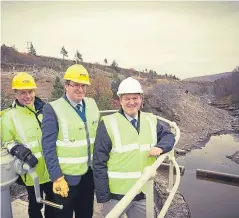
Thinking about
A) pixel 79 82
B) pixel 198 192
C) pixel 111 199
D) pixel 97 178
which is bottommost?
pixel 198 192

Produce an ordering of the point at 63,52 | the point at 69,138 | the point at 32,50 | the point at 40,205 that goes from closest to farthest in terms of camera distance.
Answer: the point at 69,138 → the point at 40,205 → the point at 32,50 → the point at 63,52

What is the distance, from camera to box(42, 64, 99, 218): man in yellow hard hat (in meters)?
2.09

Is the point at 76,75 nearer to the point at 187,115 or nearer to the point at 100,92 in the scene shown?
the point at 100,92

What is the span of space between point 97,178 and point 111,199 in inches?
9.7

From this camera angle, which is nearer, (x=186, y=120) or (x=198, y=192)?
(x=198, y=192)

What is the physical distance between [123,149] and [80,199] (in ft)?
2.87

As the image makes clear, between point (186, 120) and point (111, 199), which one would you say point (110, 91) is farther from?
point (111, 199)

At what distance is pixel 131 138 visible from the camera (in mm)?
2057

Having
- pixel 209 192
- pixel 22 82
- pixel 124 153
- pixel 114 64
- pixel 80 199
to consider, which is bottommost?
pixel 209 192

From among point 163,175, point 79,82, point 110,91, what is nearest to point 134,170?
point 79,82

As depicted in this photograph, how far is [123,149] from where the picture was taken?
2033mm

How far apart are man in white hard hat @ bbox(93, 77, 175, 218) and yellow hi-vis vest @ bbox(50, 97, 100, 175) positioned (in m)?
0.26

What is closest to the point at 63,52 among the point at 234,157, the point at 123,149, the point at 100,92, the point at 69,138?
the point at 100,92

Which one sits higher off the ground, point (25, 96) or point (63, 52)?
point (63, 52)
